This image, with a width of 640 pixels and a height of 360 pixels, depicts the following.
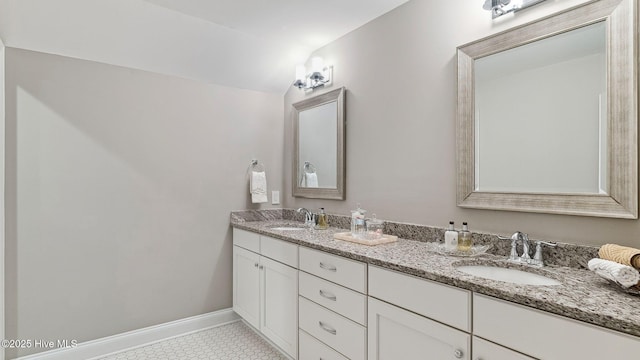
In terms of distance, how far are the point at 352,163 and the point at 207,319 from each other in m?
1.73

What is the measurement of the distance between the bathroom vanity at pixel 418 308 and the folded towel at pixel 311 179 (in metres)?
0.62

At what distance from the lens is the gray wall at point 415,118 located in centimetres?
157

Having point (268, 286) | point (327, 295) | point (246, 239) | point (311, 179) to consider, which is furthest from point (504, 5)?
point (246, 239)

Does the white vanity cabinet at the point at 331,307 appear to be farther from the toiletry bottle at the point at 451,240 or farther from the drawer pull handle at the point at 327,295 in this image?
the toiletry bottle at the point at 451,240

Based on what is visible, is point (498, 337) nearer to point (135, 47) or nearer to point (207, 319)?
point (207, 319)

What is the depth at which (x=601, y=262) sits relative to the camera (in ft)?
3.56

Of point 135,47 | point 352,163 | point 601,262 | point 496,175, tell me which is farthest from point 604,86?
point 135,47

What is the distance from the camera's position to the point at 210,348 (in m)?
2.39

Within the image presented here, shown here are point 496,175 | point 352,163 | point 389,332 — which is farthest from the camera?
point 352,163

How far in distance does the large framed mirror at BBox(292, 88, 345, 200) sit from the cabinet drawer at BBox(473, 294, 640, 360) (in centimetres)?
149

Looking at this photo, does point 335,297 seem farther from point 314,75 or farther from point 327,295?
point 314,75

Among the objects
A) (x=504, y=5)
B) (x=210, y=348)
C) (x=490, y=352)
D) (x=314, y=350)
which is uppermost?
(x=504, y=5)

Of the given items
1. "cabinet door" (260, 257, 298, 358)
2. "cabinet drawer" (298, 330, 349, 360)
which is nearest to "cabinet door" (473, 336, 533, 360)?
"cabinet drawer" (298, 330, 349, 360)

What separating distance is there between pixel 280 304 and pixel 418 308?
1.10 metres
